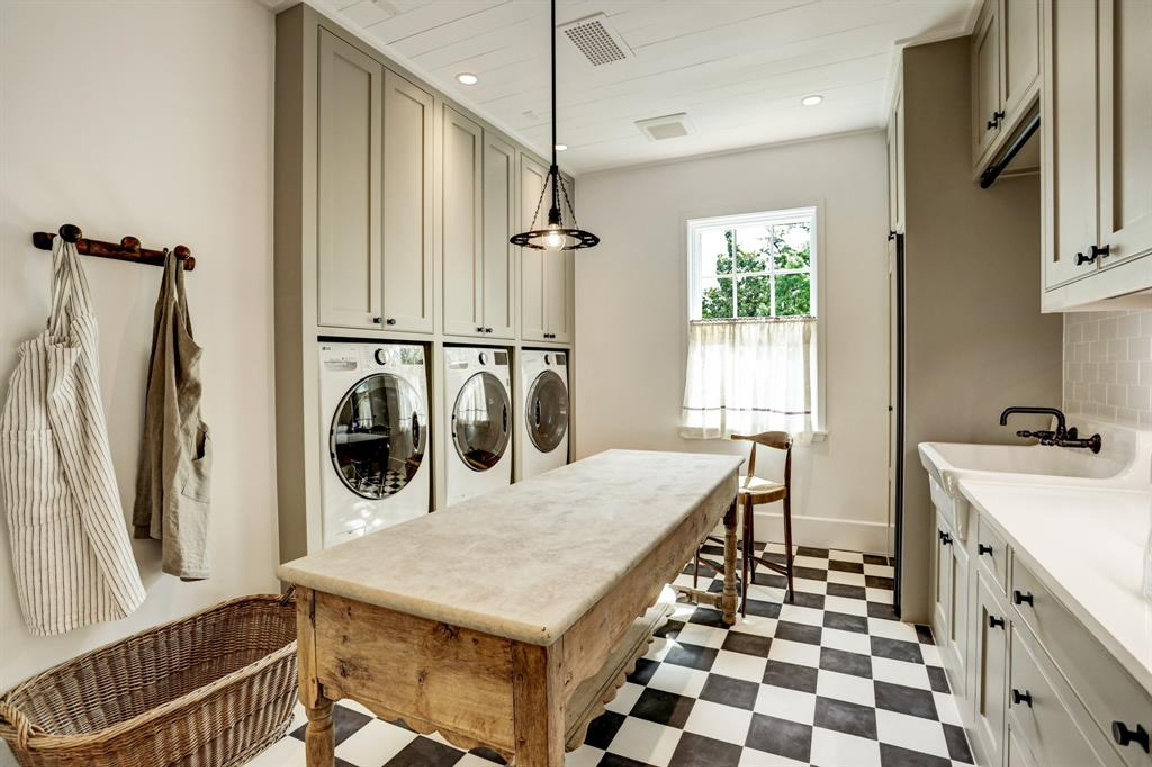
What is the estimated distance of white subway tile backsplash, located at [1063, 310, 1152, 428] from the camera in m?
1.76

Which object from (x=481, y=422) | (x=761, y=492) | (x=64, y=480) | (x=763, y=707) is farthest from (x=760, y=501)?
(x=64, y=480)

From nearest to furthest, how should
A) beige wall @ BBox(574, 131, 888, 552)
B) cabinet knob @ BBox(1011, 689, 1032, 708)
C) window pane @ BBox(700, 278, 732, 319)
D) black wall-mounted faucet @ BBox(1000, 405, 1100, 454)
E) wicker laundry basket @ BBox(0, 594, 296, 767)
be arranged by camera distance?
cabinet knob @ BBox(1011, 689, 1032, 708) → wicker laundry basket @ BBox(0, 594, 296, 767) → black wall-mounted faucet @ BBox(1000, 405, 1100, 454) → beige wall @ BBox(574, 131, 888, 552) → window pane @ BBox(700, 278, 732, 319)

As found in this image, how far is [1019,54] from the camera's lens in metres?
1.87

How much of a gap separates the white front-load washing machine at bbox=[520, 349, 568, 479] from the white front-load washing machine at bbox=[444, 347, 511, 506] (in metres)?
0.22

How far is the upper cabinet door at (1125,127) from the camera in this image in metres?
1.10

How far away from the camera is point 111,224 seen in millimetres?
1946

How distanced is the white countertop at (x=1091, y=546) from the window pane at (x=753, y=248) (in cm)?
267

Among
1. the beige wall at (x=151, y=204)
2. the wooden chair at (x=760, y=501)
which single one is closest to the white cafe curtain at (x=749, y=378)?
the wooden chair at (x=760, y=501)

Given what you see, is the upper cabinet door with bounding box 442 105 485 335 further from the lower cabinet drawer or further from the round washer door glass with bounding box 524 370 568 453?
the lower cabinet drawer

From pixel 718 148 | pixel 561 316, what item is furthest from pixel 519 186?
pixel 718 148

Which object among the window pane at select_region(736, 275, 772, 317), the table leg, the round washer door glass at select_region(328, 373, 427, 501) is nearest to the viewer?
the round washer door glass at select_region(328, 373, 427, 501)

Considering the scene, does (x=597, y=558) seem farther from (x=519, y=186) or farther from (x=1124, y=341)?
(x=519, y=186)

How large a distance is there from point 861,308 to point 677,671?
8.55 ft

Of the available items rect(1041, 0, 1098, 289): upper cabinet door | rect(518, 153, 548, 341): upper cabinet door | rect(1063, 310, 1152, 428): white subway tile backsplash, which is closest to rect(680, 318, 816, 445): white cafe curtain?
rect(518, 153, 548, 341): upper cabinet door
